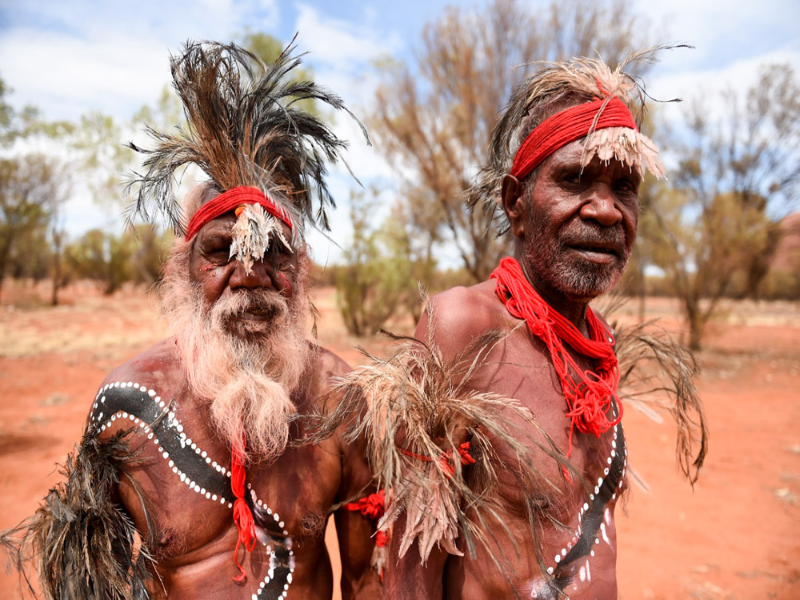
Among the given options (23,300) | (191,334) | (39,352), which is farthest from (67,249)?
(191,334)

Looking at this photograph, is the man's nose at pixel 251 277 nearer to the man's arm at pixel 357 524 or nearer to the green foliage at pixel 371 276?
the man's arm at pixel 357 524

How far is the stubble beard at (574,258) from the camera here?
1485 millimetres

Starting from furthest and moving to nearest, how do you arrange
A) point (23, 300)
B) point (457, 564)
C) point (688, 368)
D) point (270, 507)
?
point (23, 300) < point (688, 368) < point (270, 507) < point (457, 564)

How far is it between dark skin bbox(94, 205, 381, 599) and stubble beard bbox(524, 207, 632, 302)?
844mm

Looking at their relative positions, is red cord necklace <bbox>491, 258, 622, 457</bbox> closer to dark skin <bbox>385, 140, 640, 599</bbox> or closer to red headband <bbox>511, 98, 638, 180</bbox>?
dark skin <bbox>385, 140, 640, 599</bbox>

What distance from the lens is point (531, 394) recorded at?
4.94 feet

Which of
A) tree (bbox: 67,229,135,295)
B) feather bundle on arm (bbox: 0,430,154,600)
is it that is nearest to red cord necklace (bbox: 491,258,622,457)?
feather bundle on arm (bbox: 0,430,154,600)

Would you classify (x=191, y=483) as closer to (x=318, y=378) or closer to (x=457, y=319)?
(x=318, y=378)

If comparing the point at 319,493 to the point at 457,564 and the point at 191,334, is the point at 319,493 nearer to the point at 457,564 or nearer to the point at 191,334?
the point at 457,564

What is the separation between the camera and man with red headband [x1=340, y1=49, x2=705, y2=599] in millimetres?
1363

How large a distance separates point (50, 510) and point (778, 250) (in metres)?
16.0

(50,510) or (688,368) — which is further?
(688,368)

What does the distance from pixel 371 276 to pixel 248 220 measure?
12.4m

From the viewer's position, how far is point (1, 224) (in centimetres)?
2048
